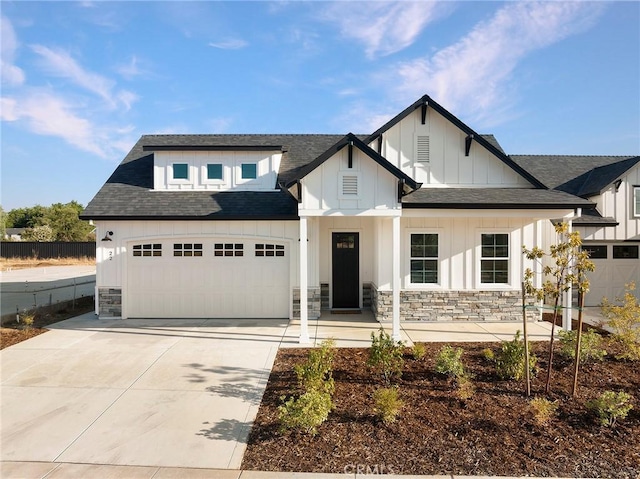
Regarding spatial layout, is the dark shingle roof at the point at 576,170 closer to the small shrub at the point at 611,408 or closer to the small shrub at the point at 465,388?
the small shrub at the point at 611,408

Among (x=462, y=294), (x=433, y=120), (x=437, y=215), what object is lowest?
(x=462, y=294)

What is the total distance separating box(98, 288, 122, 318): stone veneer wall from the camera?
10.5 metres

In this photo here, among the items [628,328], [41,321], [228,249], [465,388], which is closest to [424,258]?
[628,328]

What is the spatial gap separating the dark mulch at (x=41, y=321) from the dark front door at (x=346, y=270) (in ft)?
26.8

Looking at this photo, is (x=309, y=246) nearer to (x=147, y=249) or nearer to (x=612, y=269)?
(x=147, y=249)

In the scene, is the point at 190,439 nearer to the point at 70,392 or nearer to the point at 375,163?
the point at 70,392

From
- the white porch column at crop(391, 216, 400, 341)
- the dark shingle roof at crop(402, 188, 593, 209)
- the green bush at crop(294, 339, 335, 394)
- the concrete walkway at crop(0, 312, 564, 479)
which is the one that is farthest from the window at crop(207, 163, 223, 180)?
the green bush at crop(294, 339, 335, 394)

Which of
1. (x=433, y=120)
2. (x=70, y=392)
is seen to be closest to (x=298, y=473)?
(x=70, y=392)

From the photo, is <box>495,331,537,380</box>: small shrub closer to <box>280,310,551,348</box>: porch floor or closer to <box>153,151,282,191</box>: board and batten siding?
<box>280,310,551,348</box>: porch floor

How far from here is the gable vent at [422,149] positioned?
33.9ft

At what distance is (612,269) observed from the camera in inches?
485

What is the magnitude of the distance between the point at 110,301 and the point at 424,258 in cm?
928

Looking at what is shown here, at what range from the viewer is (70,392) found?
5.80 meters

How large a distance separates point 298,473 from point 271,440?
679mm
